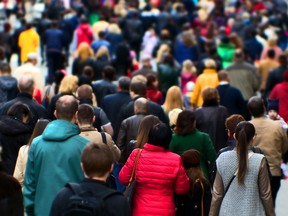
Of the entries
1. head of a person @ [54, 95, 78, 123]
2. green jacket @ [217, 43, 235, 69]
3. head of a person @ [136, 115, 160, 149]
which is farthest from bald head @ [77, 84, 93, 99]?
green jacket @ [217, 43, 235, 69]

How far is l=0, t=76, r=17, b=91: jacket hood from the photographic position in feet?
55.5

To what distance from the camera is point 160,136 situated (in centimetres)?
1042

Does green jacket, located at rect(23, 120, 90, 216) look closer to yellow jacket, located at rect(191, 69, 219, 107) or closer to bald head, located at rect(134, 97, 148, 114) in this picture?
bald head, located at rect(134, 97, 148, 114)

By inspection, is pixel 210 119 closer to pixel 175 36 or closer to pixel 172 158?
pixel 172 158

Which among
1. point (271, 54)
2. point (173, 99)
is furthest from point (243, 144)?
point (271, 54)

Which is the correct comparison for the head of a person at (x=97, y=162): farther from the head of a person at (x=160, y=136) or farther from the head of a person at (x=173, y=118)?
the head of a person at (x=173, y=118)

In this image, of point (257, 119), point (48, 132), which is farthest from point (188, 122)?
point (48, 132)

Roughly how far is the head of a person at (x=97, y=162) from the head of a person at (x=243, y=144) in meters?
2.19

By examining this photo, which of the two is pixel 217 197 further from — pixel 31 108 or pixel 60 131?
pixel 31 108

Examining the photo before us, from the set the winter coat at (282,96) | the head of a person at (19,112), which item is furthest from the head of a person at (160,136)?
the winter coat at (282,96)

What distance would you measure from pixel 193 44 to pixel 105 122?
1286 centimetres

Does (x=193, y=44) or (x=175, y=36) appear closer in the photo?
(x=193, y=44)

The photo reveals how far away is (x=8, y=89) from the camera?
16906 mm

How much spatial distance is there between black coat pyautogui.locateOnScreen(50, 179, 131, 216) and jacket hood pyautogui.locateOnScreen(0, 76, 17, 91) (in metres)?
8.98
